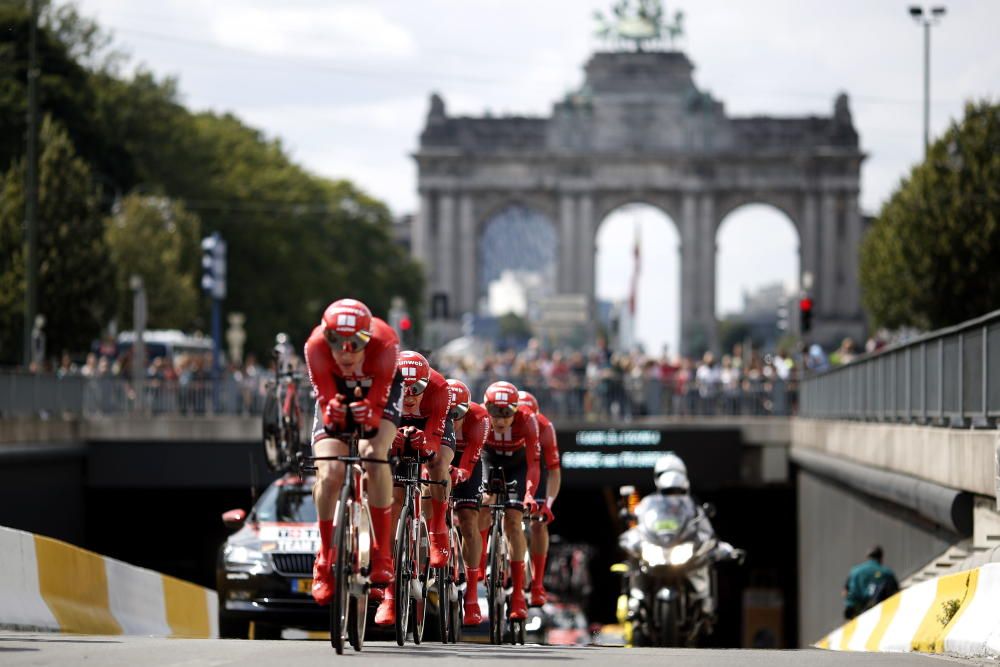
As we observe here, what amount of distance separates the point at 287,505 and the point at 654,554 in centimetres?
348

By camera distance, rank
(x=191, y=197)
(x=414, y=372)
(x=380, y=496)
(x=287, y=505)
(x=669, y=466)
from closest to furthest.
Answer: (x=380, y=496), (x=414, y=372), (x=287, y=505), (x=669, y=466), (x=191, y=197)

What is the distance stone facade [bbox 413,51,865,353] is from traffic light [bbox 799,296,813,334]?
79062mm

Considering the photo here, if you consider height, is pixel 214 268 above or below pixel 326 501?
above

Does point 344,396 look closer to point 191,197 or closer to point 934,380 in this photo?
point 934,380

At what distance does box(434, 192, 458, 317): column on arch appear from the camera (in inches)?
5049

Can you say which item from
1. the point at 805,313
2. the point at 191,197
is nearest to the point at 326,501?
the point at 805,313

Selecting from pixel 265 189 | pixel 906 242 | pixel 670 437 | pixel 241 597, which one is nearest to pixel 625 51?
pixel 265 189

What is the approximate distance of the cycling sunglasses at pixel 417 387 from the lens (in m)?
14.0

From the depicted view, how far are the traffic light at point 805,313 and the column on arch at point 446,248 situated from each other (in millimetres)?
83407

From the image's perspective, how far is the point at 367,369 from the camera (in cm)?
1205

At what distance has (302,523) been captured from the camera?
18656mm

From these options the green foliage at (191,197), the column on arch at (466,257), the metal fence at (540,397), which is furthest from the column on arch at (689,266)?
the metal fence at (540,397)

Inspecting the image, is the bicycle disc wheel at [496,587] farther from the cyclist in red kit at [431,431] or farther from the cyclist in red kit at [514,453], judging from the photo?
the cyclist in red kit at [431,431]

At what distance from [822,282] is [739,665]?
11787 centimetres
